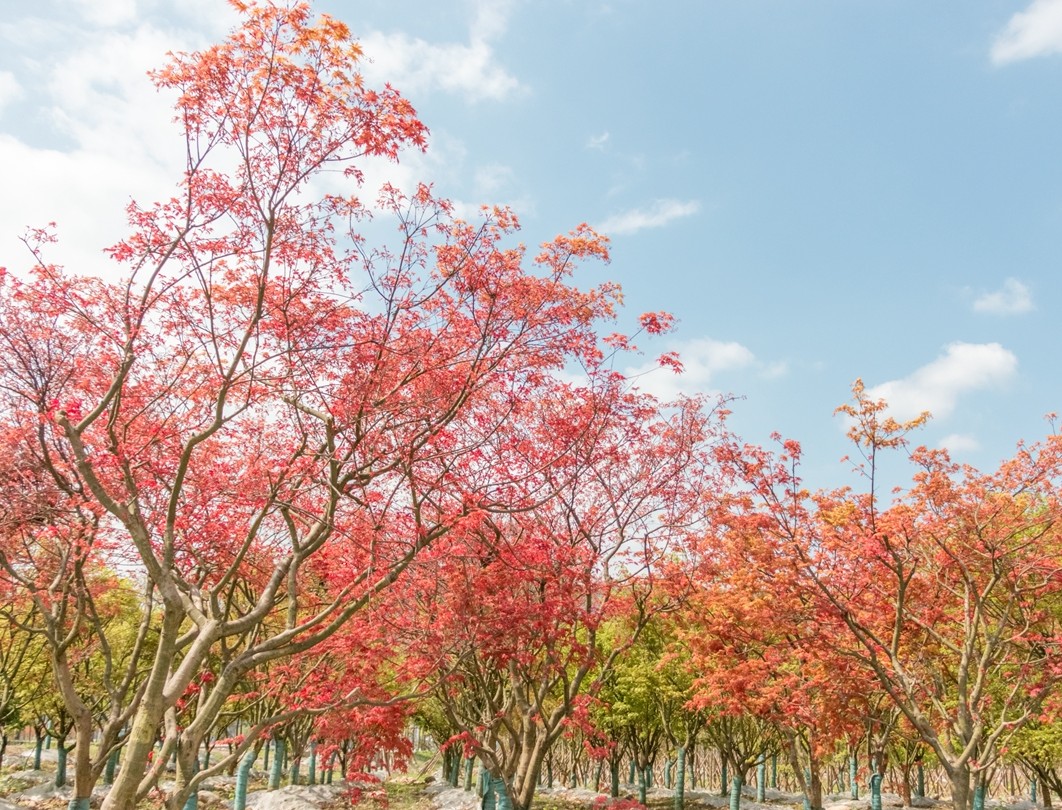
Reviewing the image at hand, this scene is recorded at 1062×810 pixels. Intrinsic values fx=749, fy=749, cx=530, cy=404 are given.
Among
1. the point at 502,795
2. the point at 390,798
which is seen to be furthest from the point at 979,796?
the point at 390,798

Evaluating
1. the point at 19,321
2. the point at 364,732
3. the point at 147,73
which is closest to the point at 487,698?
the point at 364,732

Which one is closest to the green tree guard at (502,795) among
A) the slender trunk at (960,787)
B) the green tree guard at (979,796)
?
the slender trunk at (960,787)

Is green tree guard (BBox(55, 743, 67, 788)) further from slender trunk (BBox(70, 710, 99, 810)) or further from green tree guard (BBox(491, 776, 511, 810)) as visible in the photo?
green tree guard (BBox(491, 776, 511, 810))

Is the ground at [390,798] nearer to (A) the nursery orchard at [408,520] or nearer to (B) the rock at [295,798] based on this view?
(B) the rock at [295,798]

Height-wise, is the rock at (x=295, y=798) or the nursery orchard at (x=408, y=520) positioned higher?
the nursery orchard at (x=408, y=520)

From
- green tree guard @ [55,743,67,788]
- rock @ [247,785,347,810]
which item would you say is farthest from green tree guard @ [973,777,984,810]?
green tree guard @ [55,743,67,788]

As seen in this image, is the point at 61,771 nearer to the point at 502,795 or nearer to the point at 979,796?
the point at 502,795

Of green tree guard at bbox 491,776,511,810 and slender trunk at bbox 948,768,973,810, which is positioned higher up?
slender trunk at bbox 948,768,973,810

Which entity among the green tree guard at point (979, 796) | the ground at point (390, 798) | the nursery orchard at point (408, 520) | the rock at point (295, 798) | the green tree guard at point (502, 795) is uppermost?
the nursery orchard at point (408, 520)

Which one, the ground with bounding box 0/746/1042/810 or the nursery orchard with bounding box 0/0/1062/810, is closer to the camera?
the nursery orchard with bounding box 0/0/1062/810

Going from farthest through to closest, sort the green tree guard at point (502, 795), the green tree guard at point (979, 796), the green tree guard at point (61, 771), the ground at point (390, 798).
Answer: the green tree guard at point (61, 771)
the ground at point (390, 798)
the green tree guard at point (979, 796)
the green tree guard at point (502, 795)

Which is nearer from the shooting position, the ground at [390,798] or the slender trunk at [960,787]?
the slender trunk at [960,787]

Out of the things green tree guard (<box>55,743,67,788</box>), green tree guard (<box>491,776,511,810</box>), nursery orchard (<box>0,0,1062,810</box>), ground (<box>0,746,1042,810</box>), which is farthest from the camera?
green tree guard (<box>55,743,67,788</box>)

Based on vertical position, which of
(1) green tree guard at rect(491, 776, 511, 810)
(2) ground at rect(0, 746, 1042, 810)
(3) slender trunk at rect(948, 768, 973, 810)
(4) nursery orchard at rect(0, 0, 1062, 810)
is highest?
(4) nursery orchard at rect(0, 0, 1062, 810)
